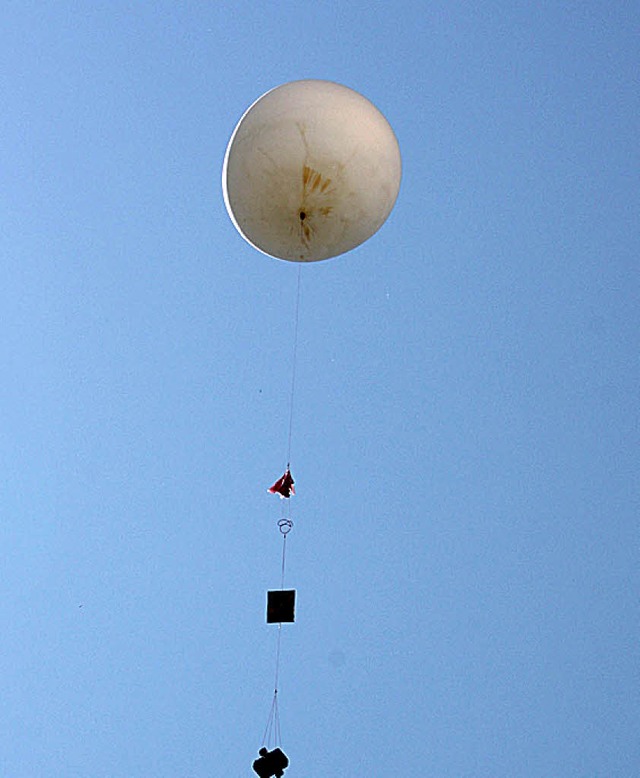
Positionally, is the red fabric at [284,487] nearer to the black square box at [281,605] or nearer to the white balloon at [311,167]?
the black square box at [281,605]

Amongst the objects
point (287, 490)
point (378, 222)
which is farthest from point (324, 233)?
point (287, 490)

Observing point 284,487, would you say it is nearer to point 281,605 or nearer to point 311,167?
point 281,605

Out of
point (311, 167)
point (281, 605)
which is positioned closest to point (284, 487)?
point (281, 605)

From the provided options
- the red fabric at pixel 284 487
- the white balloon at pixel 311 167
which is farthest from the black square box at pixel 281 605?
the white balloon at pixel 311 167

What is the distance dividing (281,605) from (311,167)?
219cm

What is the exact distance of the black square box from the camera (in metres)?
6.17

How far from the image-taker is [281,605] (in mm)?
6191

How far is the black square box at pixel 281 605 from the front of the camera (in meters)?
6.17

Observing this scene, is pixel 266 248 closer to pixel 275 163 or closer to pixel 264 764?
pixel 275 163

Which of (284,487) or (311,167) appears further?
(284,487)

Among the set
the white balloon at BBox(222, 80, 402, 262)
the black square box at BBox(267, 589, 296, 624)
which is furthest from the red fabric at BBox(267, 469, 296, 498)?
the white balloon at BBox(222, 80, 402, 262)

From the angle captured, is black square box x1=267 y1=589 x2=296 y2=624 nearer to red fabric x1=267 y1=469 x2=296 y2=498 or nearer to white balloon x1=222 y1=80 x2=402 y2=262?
red fabric x1=267 y1=469 x2=296 y2=498

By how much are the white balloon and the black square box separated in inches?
68.5

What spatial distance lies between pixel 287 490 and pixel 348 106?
1960 mm
